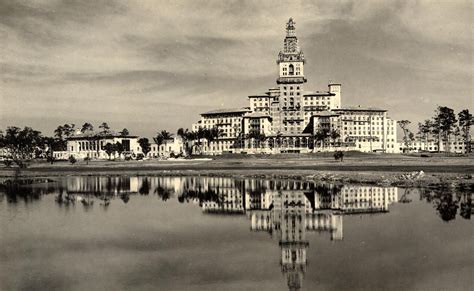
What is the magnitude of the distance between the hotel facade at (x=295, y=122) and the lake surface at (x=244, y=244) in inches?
5036

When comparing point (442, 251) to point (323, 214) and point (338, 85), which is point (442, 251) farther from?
point (338, 85)

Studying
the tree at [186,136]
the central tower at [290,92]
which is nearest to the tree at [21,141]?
the tree at [186,136]

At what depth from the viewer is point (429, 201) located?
35.3m

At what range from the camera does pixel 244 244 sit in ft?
72.9

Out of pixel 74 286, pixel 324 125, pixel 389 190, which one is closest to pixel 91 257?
pixel 74 286

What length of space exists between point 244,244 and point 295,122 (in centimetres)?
16079

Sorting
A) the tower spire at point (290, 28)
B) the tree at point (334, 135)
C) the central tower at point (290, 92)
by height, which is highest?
the tower spire at point (290, 28)

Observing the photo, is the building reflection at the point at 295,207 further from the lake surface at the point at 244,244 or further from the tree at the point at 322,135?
the tree at the point at 322,135

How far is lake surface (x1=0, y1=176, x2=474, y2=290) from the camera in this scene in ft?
53.9

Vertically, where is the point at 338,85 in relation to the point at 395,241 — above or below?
above

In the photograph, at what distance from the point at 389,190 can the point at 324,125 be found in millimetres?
124690

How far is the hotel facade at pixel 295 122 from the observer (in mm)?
167250

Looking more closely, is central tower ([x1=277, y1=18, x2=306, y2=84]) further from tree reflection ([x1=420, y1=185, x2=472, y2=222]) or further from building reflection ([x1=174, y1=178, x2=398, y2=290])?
tree reflection ([x1=420, y1=185, x2=472, y2=222])

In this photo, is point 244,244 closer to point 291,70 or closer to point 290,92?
point 290,92
